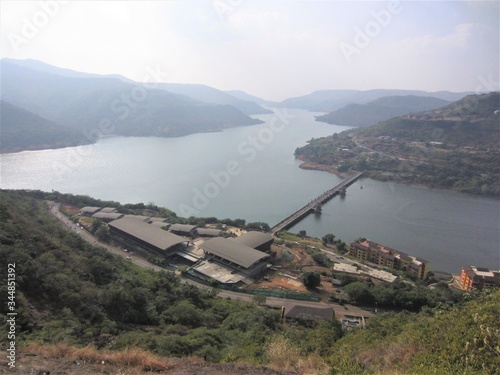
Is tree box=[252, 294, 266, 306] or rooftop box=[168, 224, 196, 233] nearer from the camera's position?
tree box=[252, 294, 266, 306]

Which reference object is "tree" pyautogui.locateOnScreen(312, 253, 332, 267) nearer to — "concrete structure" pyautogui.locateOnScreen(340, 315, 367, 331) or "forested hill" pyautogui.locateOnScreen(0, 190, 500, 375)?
"forested hill" pyautogui.locateOnScreen(0, 190, 500, 375)

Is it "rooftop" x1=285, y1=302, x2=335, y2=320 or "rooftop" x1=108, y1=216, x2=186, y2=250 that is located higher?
"rooftop" x1=108, y1=216, x2=186, y2=250

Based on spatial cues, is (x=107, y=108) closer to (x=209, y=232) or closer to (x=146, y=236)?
(x=209, y=232)

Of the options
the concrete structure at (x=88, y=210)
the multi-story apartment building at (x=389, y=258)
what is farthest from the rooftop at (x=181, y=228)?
the multi-story apartment building at (x=389, y=258)

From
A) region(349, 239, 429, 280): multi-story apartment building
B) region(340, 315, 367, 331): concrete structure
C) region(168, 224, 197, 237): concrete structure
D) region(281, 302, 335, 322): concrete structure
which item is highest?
region(168, 224, 197, 237): concrete structure

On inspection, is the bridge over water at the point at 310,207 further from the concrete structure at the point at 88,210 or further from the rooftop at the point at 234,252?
the concrete structure at the point at 88,210

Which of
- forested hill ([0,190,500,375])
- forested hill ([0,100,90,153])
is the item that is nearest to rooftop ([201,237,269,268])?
forested hill ([0,190,500,375])
